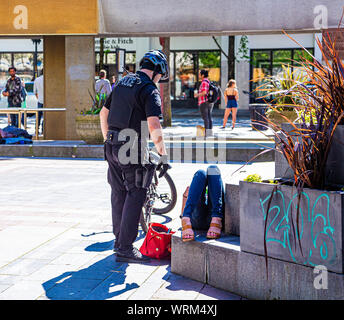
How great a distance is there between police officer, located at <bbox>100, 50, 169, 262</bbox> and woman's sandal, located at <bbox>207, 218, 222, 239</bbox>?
757 mm

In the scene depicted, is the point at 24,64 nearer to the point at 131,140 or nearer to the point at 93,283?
the point at 131,140

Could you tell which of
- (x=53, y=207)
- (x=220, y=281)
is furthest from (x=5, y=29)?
(x=220, y=281)

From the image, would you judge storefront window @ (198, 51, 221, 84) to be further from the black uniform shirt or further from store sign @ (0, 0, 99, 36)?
the black uniform shirt

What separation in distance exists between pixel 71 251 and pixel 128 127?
1291mm

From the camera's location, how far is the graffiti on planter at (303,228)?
3926mm

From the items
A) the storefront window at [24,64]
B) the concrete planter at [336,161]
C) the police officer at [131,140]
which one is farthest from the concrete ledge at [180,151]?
the storefront window at [24,64]

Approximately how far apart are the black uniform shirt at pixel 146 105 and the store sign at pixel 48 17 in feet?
31.7

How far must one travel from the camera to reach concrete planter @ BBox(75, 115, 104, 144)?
1369 centimetres

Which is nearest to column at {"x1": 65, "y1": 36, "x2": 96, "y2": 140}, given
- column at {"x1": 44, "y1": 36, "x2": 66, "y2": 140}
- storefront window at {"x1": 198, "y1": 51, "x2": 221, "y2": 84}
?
column at {"x1": 44, "y1": 36, "x2": 66, "y2": 140}

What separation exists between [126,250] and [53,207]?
8.58ft

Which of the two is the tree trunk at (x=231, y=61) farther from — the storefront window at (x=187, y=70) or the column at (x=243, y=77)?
the storefront window at (x=187, y=70)

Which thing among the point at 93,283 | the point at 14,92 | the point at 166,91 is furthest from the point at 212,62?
the point at 93,283

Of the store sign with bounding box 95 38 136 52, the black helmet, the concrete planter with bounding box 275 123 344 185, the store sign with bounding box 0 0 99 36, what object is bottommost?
the concrete planter with bounding box 275 123 344 185

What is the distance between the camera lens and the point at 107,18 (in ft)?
49.1
